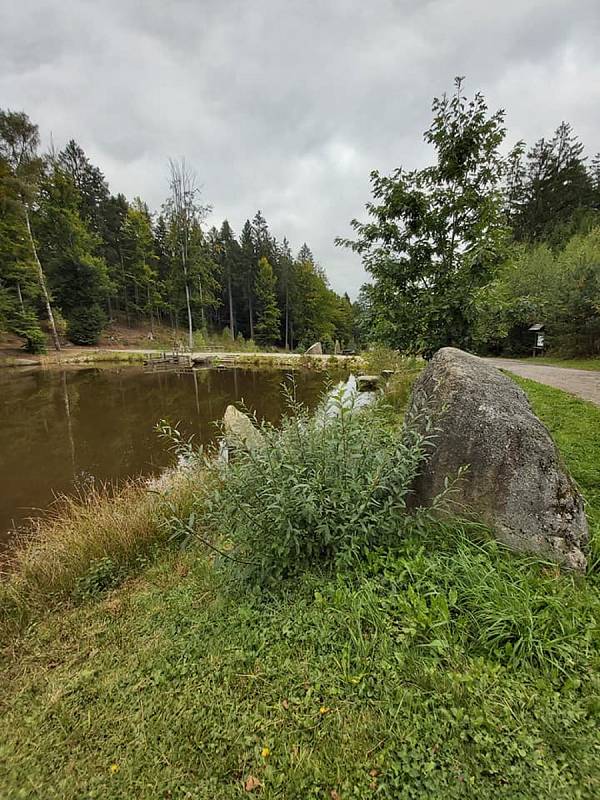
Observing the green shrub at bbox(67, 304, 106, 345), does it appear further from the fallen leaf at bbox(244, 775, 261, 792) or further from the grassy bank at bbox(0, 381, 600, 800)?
the fallen leaf at bbox(244, 775, 261, 792)

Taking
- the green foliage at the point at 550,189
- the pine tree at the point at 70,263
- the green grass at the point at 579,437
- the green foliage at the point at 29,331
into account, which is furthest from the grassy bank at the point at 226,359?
the green foliage at the point at 550,189

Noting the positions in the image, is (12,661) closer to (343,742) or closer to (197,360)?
(343,742)

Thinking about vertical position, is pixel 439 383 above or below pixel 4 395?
above

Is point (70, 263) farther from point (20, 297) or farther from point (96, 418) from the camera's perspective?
point (96, 418)

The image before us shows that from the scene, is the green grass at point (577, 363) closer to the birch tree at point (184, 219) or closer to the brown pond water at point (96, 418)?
the brown pond water at point (96, 418)

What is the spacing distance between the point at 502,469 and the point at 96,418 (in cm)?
1006

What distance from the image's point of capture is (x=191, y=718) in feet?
4.99

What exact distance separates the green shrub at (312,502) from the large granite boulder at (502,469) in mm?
295

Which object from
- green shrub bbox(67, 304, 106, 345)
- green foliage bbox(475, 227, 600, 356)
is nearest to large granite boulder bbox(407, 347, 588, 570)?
green foliage bbox(475, 227, 600, 356)

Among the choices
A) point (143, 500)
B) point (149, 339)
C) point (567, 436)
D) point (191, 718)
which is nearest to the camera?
point (191, 718)

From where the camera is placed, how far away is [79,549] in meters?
2.99

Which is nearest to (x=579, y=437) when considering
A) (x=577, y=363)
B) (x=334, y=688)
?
(x=334, y=688)

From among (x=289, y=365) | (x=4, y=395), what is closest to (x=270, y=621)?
(x=4, y=395)

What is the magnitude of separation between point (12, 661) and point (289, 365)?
66.0 ft
